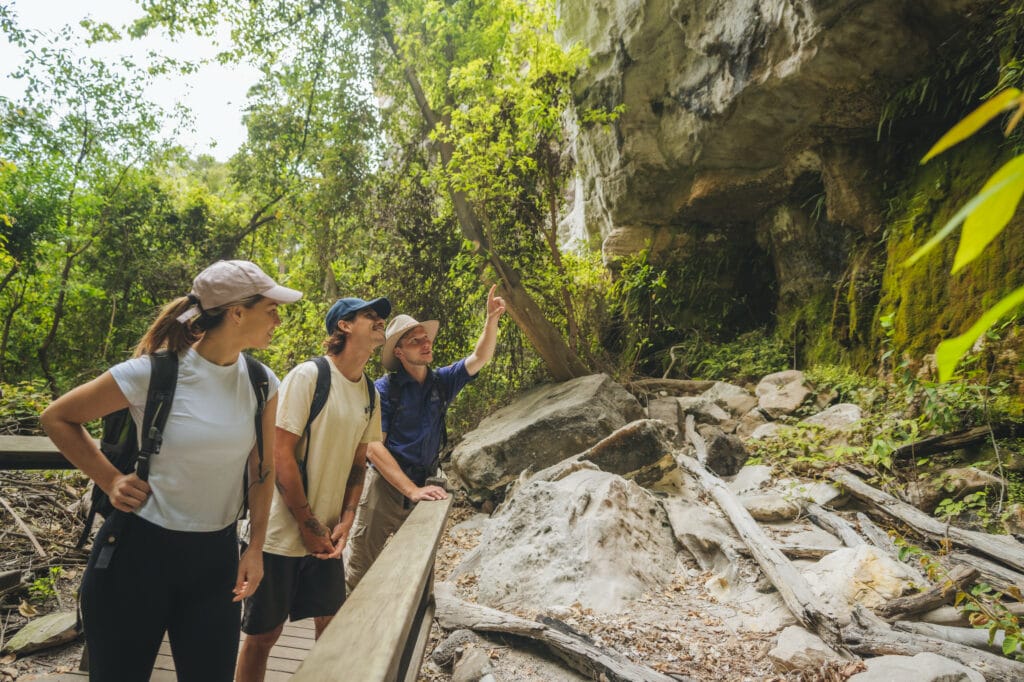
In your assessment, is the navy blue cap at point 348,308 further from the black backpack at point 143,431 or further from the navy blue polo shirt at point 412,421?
the black backpack at point 143,431

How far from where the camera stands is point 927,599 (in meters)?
3.45

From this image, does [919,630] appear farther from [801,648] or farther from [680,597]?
[680,597]

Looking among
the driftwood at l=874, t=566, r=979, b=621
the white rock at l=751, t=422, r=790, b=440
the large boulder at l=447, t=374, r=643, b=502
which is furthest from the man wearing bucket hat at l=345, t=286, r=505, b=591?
the white rock at l=751, t=422, r=790, b=440

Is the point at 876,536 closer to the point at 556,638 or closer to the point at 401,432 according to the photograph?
the point at 556,638

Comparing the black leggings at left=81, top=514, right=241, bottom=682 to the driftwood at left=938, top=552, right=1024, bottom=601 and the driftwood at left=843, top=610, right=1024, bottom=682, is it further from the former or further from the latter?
the driftwood at left=938, top=552, right=1024, bottom=601

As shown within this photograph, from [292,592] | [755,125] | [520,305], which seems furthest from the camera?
[755,125]

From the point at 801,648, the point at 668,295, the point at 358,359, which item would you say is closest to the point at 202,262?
the point at 668,295

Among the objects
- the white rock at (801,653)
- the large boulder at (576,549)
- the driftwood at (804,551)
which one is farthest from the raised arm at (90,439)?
the driftwood at (804,551)

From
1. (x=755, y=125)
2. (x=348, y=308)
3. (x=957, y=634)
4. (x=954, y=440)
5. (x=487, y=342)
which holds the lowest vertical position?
(x=957, y=634)

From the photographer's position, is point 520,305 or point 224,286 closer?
point 224,286

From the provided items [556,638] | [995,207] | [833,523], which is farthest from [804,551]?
[995,207]

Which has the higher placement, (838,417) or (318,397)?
(318,397)

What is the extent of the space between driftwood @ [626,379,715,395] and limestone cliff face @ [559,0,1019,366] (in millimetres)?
2230

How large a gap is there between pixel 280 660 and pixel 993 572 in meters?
4.64
